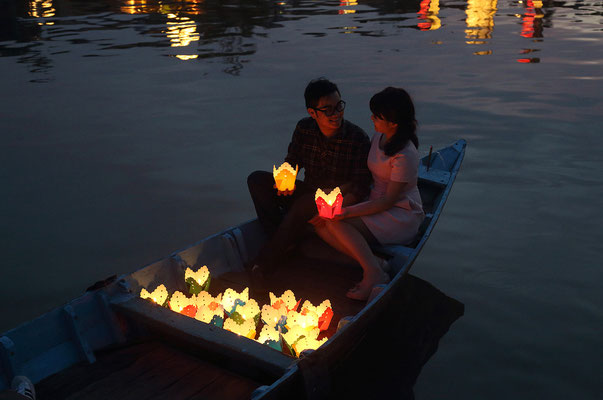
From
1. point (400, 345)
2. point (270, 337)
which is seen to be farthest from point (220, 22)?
point (270, 337)

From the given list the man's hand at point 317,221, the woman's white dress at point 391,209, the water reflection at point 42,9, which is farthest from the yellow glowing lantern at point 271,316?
the water reflection at point 42,9

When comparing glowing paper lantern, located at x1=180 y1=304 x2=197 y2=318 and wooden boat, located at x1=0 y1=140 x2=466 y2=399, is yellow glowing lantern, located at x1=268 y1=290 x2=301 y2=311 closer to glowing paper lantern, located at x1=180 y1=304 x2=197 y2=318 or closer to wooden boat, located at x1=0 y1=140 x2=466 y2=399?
wooden boat, located at x1=0 y1=140 x2=466 y2=399

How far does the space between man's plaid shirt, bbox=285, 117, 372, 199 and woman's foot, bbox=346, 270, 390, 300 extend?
2.73ft

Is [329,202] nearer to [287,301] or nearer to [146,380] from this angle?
[287,301]

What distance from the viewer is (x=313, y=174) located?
19.1 ft

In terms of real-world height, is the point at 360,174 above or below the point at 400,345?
above

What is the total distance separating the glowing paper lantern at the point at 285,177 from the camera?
5.51 meters

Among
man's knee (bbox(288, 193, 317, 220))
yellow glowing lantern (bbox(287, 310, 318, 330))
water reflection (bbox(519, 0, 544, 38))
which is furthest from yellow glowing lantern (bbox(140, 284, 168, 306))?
water reflection (bbox(519, 0, 544, 38))

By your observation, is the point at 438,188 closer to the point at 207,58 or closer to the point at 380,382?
the point at 380,382

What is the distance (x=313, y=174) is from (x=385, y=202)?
936mm

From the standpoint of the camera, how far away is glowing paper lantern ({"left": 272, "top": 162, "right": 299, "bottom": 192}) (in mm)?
5508

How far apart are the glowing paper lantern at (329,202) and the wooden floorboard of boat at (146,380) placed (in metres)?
1.61

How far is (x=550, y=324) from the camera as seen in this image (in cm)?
548

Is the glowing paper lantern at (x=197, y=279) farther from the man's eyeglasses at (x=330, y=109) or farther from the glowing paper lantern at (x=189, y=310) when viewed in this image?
the man's eyeglasses at (x=330, y=109)
